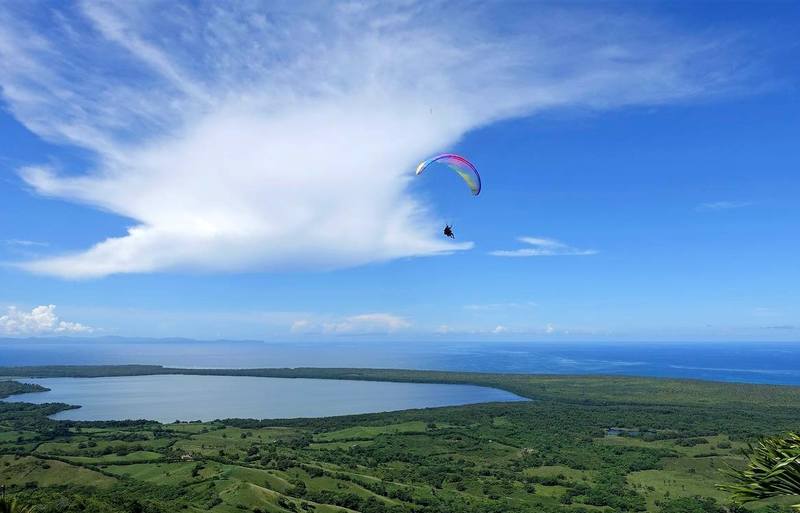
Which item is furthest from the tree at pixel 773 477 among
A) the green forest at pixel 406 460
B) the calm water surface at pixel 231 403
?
the calm water surface at pixel 231 403

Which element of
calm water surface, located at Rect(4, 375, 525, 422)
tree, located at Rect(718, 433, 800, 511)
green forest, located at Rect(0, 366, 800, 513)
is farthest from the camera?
calm water surface, located at Rect(4, 375, 525, 422)

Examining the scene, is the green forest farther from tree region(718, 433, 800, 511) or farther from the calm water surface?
tree region(718, 433, 800, 511)

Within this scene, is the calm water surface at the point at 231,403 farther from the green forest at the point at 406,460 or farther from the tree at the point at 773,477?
the tree at the point at 773,477

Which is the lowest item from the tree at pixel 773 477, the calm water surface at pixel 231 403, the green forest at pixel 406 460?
the calm water surface at pixel 231 403

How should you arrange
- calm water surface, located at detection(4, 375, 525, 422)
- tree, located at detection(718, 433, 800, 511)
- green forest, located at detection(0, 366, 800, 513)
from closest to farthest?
tree, located at detection(718, 433, 800, 511) < green forest, located at detection(0, 366, 800, 513) < calm water surface, located at detection(4, 375, 525, 422)

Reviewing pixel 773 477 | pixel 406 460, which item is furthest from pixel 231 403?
pixel 773 477

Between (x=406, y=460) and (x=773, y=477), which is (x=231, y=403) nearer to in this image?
(x=406, y=460)

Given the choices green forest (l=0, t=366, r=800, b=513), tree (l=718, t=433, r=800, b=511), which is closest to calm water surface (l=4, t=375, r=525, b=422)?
green forest (l=0, t=366, r=800, b=513)
